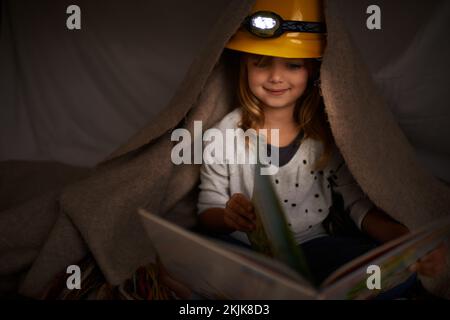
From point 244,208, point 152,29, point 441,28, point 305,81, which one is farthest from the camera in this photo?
point 152,29

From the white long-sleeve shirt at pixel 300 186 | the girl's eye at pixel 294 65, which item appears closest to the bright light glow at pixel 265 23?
the girl's eye at pixel 294 65

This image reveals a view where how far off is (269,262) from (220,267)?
0.08 m

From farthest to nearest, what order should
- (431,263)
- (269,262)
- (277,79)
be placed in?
(277,79) → (431,263) → (269,262)

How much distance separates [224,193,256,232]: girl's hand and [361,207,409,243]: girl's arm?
262 mm

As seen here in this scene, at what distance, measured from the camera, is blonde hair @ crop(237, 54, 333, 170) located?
3.42 ft

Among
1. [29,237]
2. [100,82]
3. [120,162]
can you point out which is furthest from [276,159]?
[100,82]

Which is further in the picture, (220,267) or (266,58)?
(266,58)

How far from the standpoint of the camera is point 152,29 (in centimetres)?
143

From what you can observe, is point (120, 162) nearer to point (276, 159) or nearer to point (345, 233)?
point (276, 159)

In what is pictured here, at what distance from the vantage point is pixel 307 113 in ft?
3.47

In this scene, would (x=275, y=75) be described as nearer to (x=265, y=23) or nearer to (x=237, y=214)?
(x=265, y=23)

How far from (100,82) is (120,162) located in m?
0.56

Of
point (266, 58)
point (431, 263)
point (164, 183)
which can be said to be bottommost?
point (431, 263)

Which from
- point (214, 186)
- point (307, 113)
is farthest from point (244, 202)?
point (307, 113)
